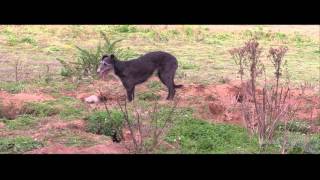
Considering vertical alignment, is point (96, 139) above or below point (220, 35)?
below

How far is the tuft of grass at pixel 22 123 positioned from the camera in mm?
7105

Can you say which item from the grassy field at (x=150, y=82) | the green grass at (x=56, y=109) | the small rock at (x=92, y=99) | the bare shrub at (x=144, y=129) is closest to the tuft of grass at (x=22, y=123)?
the grassy field at (x=150, y=82)

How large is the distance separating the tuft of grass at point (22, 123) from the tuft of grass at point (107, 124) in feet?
2.35

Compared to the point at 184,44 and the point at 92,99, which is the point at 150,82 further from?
the point at 184,44

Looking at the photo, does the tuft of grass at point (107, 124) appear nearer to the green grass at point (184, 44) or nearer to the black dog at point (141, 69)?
the black dog at point (141, 69)

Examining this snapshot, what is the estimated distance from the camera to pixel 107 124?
7117 millimetres

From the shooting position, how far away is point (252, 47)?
6.42 metres

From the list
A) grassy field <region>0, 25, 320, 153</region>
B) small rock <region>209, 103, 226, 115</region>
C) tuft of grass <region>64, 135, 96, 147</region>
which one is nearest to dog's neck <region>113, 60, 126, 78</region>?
Answer: grassy field <region>0, 25, 320, 153</region>

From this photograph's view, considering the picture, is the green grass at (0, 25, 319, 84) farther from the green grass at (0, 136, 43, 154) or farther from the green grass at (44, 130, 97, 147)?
the green grass at (0, 136, 43, 154)

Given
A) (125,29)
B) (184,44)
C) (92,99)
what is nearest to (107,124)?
(92,99)

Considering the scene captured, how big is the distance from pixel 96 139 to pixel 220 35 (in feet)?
35.8

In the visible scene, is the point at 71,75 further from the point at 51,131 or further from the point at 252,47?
the point at 252,47

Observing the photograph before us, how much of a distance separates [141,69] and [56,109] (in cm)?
202
